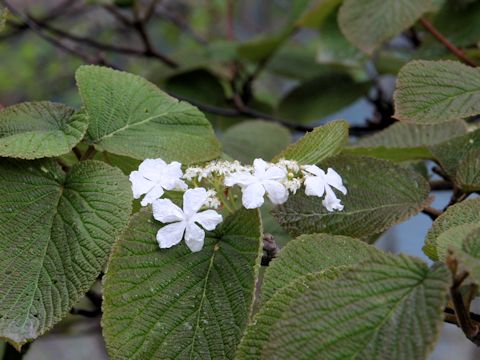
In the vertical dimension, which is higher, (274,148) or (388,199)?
(388,199)

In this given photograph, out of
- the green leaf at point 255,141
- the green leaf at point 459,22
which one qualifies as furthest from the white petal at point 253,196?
the green leaf at point 459,22

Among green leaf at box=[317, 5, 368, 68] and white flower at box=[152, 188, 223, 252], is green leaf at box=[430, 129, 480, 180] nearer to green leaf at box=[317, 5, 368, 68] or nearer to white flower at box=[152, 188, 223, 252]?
white flower at box=[152, 188, 223, 252]

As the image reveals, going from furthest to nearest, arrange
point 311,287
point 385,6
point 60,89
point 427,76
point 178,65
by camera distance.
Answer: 1. point 60,89
2. point 178,65
3. point 385,6
4. point 427,76
5. point 311,287

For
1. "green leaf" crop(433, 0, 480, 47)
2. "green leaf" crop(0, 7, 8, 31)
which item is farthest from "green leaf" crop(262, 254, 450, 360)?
"green leaf" crop(433, 0, 480, 47)

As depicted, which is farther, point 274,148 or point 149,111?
point 274,148

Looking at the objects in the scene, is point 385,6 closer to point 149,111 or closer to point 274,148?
point 274,148

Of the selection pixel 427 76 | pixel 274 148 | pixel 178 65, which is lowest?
pixel 178 65

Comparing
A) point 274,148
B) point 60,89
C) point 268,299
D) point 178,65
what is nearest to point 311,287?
point 268,299

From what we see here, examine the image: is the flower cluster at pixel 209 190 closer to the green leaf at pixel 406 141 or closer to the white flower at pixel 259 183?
Result: the white flower at pixel 259 183
